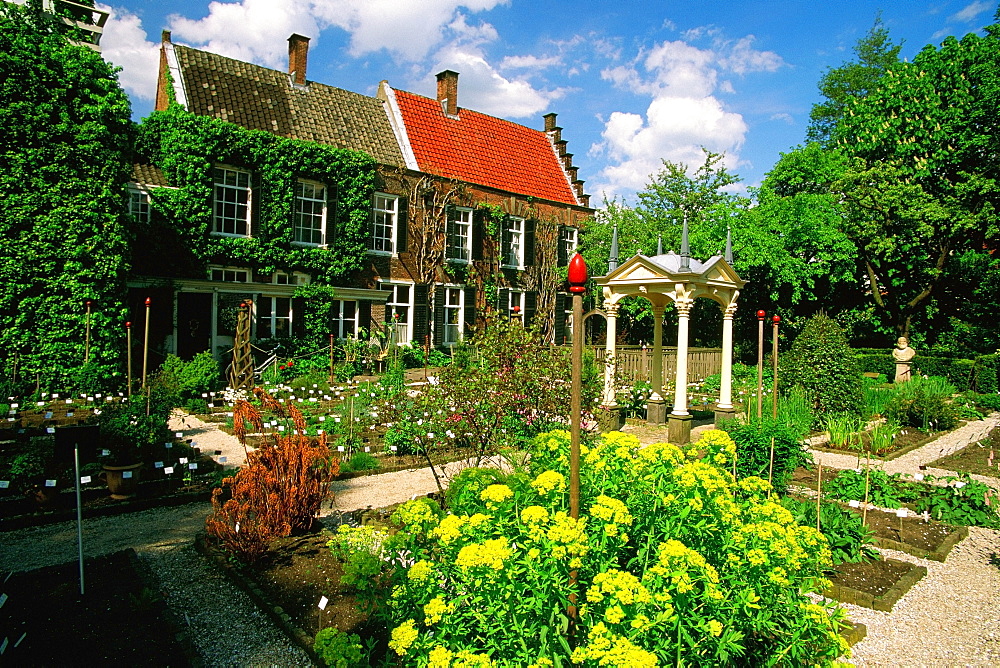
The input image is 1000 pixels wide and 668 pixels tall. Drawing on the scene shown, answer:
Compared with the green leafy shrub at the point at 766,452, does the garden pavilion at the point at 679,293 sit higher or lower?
higher

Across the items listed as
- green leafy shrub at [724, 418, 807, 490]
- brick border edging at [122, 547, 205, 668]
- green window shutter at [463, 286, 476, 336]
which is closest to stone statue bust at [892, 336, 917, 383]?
green leafy shrub at [724, 418, 807, 490]

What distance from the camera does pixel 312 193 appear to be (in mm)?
19766

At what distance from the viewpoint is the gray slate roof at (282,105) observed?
18.6 metres

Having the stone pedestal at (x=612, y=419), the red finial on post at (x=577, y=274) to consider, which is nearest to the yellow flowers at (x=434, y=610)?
the red finial on post at (x=577, y=274)

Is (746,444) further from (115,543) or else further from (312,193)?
(312,193)

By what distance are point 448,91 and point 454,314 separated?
1027 centimetres

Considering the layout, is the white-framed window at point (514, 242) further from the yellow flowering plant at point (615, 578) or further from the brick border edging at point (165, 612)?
the yellow flowering plant at point (615, 578)

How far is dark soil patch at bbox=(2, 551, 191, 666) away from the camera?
12.3 feet

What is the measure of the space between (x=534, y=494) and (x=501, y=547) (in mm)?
913

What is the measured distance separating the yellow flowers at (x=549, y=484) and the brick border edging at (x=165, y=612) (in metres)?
2.53

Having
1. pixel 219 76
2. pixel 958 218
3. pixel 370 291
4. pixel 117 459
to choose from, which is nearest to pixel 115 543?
pixel 117 459

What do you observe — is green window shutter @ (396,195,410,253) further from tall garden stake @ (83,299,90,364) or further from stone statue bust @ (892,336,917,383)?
stone statue bust @ (892,336,917,383)

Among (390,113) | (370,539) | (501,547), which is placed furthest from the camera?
(390,113)

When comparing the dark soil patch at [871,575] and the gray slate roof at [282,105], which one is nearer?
the dark soil patch at [871,575]
